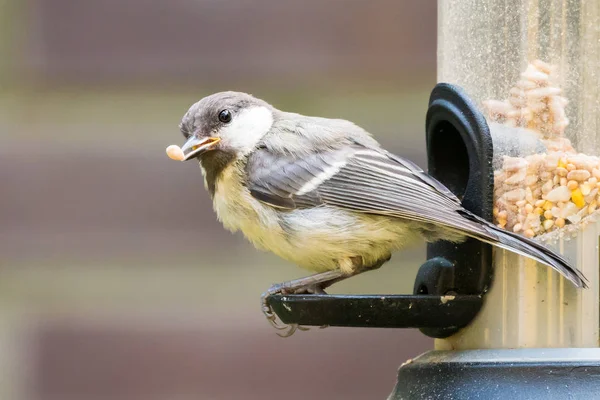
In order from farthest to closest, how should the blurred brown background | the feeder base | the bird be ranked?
1. the blurred brown background
2. the bird
3. the feeder base

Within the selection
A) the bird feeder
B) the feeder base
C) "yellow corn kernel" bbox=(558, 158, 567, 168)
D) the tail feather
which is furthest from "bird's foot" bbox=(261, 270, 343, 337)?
"yellow corn kernel" bbox=(558, 158, 567, 168)

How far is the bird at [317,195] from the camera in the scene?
2.39 meters

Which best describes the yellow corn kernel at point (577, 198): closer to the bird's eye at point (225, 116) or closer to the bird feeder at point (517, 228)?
the bird feeder at point (517, 228)

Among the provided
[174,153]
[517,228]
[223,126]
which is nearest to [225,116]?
[223,126]

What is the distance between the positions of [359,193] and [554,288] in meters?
0.41

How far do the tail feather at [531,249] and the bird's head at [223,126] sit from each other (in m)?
0.60

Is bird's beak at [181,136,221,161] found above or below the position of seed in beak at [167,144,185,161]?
above

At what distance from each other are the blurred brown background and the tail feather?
26.6 inches

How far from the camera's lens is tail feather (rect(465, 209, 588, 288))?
2174 millimetres

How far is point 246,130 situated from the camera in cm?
268

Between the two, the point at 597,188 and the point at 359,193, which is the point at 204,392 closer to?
the point at 359,193

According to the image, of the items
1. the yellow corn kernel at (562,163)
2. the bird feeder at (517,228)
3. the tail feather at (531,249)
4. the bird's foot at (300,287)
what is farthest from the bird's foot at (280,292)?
the yellow corn kernel at (562,163)

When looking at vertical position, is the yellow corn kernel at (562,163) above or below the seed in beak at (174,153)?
below

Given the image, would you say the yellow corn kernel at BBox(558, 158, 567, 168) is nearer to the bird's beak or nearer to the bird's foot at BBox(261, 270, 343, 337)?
the bird's foot at BBox(261, 270, 343, 337)
